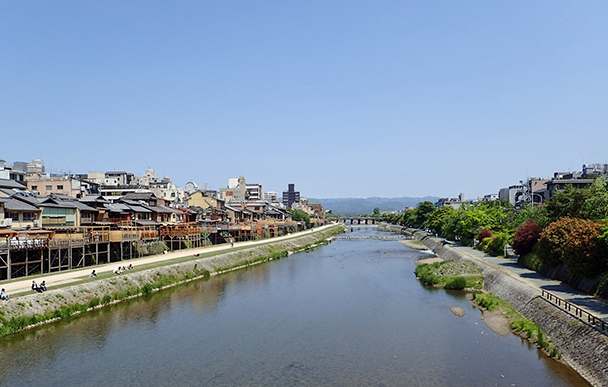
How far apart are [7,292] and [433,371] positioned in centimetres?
2738

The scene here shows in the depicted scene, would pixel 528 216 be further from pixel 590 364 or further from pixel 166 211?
pixel 166 211

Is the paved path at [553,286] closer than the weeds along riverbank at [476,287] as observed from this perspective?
Yes

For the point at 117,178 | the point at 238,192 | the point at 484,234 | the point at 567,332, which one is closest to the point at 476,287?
the point at 567,332

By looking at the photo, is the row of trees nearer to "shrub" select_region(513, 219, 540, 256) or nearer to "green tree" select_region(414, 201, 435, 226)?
"shrub" select_region(513, 219, 540, 256)

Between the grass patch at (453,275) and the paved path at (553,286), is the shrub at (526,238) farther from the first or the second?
the grass patch at (453,275)

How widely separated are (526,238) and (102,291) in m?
40.7

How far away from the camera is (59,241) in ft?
128

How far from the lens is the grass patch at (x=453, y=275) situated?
43.1 metres

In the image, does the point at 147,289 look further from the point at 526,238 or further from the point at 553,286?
the point at 526,238

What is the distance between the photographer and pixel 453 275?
150 feet

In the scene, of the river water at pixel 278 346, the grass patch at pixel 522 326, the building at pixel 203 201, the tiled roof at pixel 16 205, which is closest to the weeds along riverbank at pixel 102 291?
the river water at pixel 278 346

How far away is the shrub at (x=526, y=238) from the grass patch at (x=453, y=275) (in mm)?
4752

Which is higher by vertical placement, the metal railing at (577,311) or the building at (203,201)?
the building at (203,201)

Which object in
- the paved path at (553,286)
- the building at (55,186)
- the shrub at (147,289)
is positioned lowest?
the shrub at (147,289)
